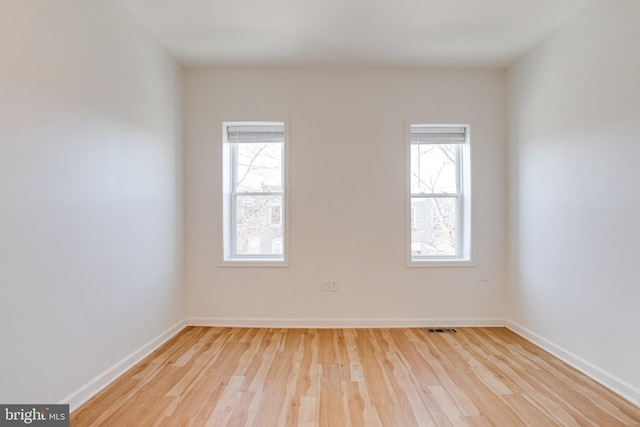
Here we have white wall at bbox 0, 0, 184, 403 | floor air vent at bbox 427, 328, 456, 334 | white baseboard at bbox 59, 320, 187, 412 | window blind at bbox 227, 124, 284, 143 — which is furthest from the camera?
window blind at bbox 227, 124, 284, 143

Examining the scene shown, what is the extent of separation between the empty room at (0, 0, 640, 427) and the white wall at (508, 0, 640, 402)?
0.06 feet

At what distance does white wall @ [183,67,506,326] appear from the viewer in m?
3.59

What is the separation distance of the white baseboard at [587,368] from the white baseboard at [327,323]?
49 centimetres

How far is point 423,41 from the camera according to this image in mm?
3041

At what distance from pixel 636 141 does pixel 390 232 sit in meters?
2.05

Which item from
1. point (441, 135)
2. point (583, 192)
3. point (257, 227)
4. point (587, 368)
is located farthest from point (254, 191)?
point (587, 368)

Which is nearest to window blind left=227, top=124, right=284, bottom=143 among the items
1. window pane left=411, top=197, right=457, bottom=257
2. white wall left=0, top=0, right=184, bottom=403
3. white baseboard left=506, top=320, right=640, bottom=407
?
white wall left=0, top=0, right=184, bottom=403

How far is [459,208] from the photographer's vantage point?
148 inches

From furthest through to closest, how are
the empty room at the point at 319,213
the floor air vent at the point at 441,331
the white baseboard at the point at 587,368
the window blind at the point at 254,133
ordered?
the window blind at the point at 254,133
the floor air vent at the point at 441,331
the white baseboard at the point at 587,368
the empty room at the point at 319,213

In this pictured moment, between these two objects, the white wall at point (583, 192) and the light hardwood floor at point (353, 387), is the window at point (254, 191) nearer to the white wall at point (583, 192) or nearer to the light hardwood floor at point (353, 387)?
the light hardwood floor at point (353, 387)

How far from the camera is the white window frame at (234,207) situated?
11.8 feet

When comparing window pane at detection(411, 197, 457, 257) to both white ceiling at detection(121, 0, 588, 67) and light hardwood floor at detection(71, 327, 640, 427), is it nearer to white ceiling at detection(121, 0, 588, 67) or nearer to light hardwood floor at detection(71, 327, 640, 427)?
light hardwood floor at detection(71, 327, 640, 427)

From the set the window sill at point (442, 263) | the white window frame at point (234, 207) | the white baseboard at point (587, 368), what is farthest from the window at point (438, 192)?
the white window frame at point (234, 207)

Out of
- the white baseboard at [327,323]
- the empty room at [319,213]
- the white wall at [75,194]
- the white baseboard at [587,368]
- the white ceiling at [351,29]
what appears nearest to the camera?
the white wall at [75,194]
